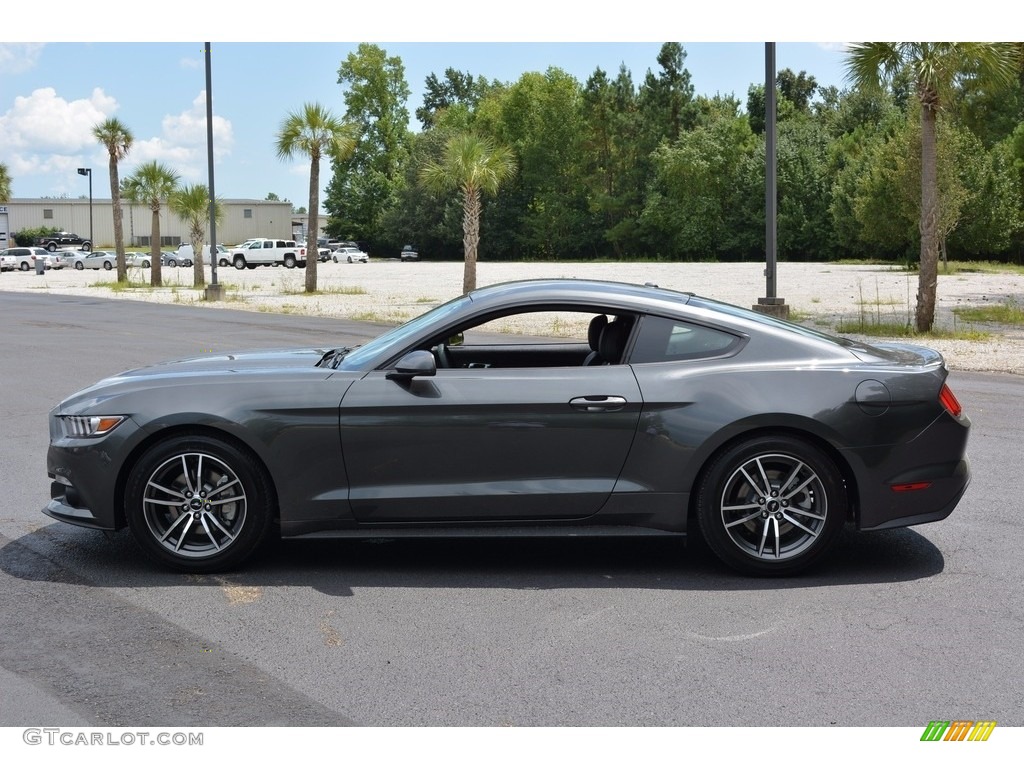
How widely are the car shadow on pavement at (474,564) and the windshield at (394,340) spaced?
3.47 ft

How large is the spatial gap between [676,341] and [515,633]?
169 cm

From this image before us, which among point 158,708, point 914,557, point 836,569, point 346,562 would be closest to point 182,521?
point 346,562

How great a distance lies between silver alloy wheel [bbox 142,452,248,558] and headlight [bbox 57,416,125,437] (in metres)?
0.32

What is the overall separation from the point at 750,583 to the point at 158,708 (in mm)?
2829

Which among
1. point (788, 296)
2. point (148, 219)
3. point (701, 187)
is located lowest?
point (788, 296)

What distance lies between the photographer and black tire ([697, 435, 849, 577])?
17.6 feet

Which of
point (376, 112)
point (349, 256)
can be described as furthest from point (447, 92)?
point (349, 256)

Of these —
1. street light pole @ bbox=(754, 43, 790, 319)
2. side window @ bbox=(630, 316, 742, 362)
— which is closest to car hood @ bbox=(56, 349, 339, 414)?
side window @ bbox=(630, 316, 742, 362)

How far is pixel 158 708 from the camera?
3928 millimetres

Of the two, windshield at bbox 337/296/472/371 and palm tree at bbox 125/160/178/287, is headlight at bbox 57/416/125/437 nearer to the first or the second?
windshield at bbox 337/296/472/371

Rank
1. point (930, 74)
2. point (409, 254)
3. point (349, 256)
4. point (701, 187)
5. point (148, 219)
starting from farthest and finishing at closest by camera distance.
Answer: point (148, 219)
point (409, 254)
point (349, 256)
point (701, 187)
point (930, 74)

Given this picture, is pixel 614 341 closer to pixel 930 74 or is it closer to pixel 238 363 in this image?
pixel 238 363
